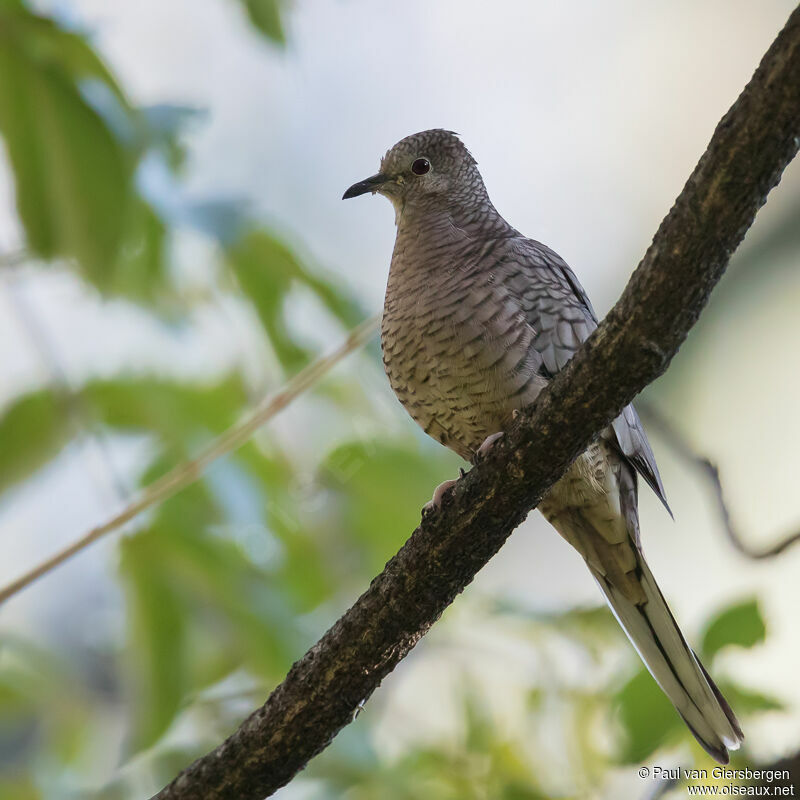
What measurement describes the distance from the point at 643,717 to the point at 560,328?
947 mm

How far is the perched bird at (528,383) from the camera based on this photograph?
2367 millimetres

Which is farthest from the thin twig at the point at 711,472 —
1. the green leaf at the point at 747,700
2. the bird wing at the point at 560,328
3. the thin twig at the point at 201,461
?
the thin twig at the point at 201,461

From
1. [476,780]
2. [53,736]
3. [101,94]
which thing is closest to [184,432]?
[101,94]

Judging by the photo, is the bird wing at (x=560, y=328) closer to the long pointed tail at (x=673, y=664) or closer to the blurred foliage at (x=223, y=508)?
the long pointed tail at (x=673, y=664)

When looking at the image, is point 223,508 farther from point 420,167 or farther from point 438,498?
point 420,167

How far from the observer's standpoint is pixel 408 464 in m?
2.87

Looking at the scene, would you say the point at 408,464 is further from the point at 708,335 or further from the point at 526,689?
the point at 708,335

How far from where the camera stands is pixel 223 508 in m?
2.54

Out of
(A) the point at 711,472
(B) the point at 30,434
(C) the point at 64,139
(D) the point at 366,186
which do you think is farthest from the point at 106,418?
(A) the point at 711,472

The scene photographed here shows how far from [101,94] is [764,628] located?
2.01 meters

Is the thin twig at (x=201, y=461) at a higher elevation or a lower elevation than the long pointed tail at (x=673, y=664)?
higher

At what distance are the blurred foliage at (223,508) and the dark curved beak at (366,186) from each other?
20.5 inches

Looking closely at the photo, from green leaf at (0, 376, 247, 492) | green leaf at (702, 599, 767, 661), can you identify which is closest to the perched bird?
green leaf at (702, 599, 767, 661)

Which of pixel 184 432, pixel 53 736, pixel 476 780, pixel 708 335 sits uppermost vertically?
pixel 184 432
